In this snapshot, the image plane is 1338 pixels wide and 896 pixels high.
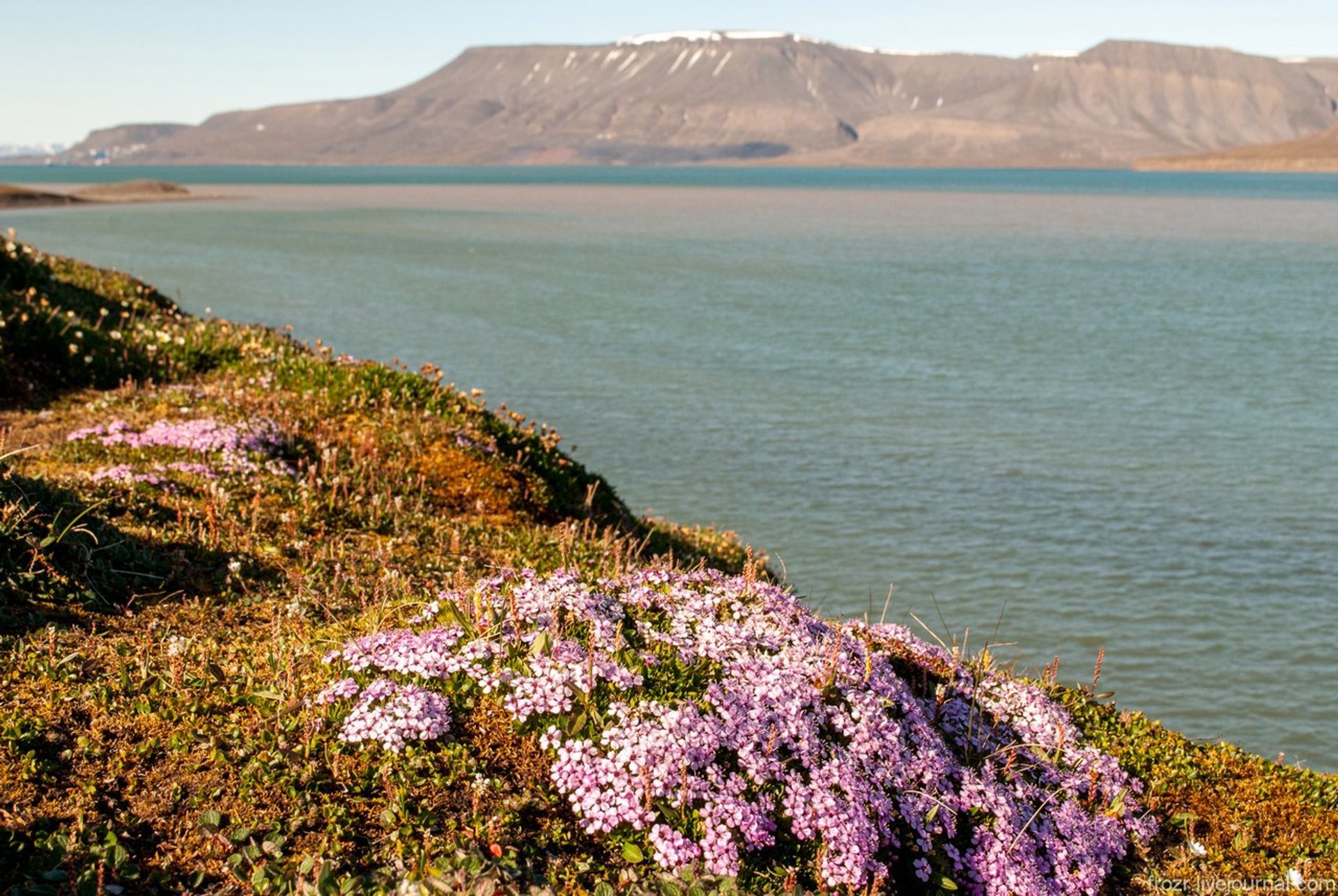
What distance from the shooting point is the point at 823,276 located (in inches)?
2707

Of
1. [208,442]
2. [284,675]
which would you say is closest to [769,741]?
[284,675]

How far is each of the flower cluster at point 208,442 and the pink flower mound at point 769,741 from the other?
5.70m

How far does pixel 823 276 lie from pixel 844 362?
96.5ft

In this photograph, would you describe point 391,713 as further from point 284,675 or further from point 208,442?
point 208,442

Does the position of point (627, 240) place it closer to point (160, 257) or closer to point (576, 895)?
point (160, 257)

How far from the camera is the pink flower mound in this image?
6039 millimetres

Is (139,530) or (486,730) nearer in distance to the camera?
(486,730)

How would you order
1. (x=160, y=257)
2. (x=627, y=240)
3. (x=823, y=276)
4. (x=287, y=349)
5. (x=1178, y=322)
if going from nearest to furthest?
(x=287, y=349), (x=1178, y=322), (x=823, y=276), (x=160, y=257), (x=627, y=240)

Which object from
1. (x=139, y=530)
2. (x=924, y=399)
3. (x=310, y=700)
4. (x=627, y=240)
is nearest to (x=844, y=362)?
(x=924, y=399)

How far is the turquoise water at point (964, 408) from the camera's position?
18484 millimetres

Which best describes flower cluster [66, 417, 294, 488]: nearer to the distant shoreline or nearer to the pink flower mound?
the pink flower mound

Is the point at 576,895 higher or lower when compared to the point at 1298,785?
higher

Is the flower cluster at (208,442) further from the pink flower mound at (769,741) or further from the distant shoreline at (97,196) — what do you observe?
the distant shoreline at (97,196)

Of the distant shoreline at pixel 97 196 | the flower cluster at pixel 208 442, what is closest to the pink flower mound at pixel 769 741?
the flower cluster at pixel 208 442
